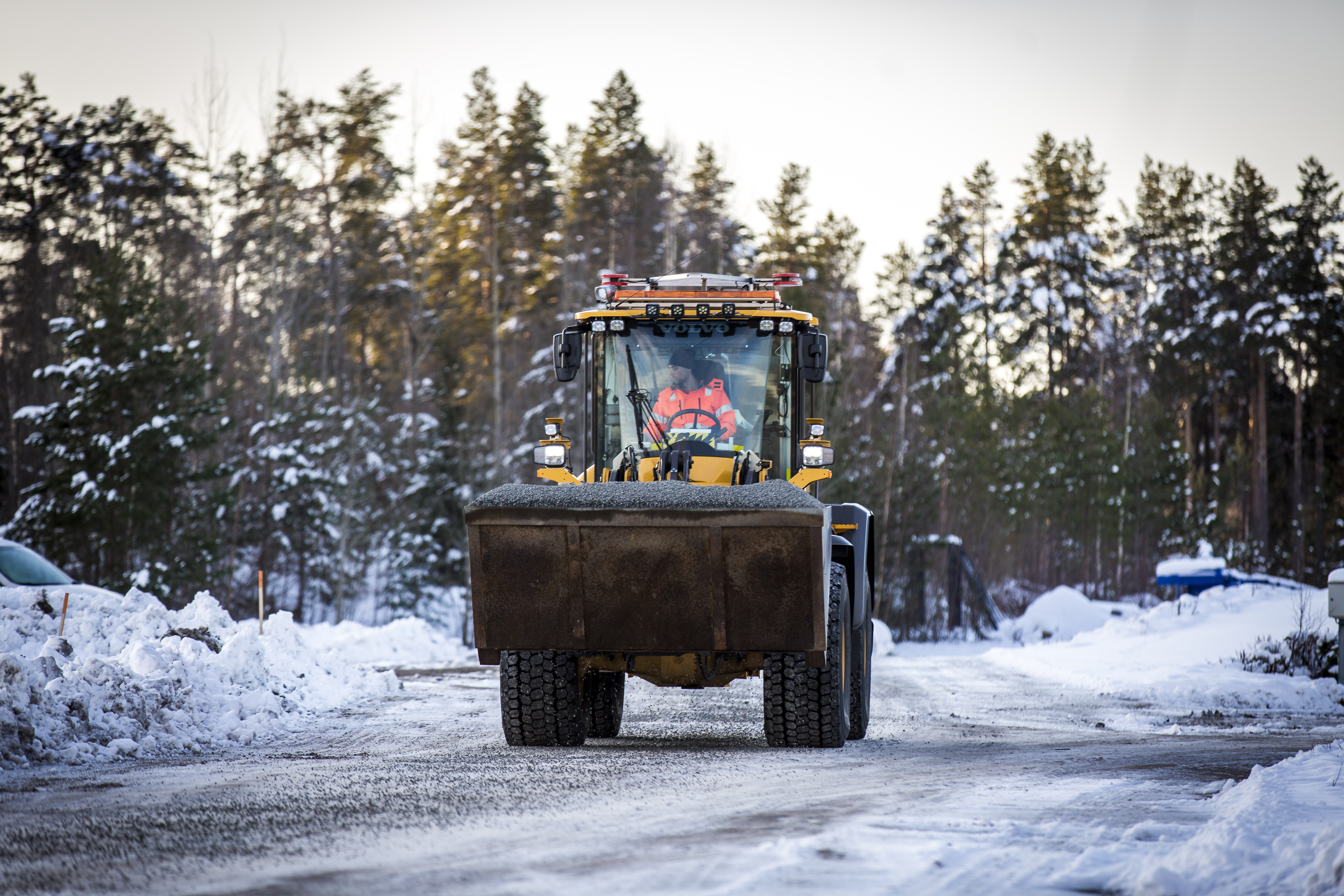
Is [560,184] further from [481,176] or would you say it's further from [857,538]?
[857,538]

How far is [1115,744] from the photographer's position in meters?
9.17

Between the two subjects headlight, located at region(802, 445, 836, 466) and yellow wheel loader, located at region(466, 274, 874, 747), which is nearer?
yellow wheel loader, located at region(466, 274, 874, 747)

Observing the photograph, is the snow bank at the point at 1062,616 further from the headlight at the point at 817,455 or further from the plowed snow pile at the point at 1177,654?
the headlight at the point at 817,455

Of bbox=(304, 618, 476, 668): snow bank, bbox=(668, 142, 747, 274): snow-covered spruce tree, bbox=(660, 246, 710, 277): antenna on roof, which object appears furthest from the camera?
bbox=(668, 142, 747, 274): snow-covered spruce tree

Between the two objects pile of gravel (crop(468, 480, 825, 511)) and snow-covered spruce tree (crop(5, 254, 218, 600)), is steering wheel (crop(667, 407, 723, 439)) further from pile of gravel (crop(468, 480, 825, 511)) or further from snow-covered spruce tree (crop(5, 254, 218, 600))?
snow-covered spruce tree (crop(5, 254, 218, 600))

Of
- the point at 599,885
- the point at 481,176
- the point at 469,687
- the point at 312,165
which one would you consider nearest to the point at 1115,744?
the point at 599,885

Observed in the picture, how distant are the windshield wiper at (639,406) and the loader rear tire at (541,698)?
75.1 inches

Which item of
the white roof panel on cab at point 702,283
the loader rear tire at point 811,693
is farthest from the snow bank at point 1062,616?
the loader rear tire at point 811,693

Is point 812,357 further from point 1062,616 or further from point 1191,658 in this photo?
point 1062,616

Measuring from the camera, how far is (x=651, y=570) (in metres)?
7.77

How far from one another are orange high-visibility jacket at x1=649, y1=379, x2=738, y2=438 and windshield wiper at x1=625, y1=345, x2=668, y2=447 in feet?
0.10

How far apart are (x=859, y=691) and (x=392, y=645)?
12.6 m

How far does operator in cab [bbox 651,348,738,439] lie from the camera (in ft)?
31.7

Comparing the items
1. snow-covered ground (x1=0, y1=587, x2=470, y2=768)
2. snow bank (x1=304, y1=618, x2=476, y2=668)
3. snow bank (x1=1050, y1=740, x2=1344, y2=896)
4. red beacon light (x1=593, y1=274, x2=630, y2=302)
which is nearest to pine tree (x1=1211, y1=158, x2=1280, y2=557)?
snow bank (x1=304, y1=618, x2=476, y2=668)
